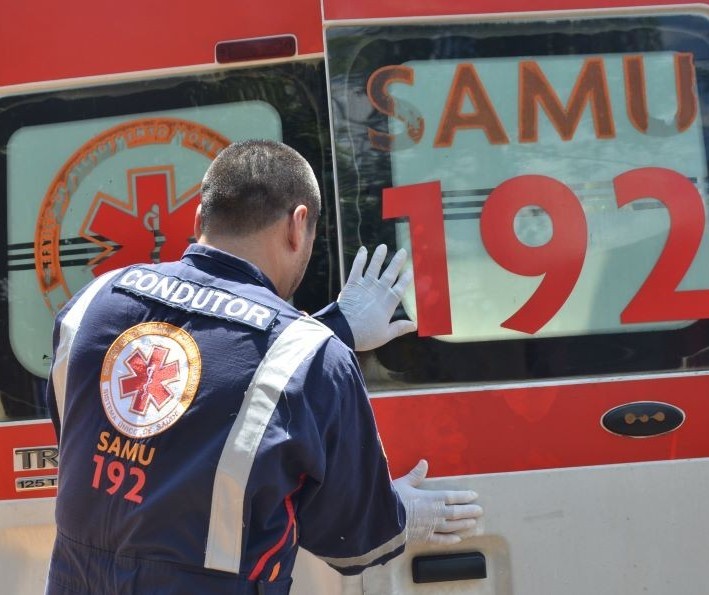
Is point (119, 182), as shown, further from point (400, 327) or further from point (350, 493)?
point (350, 493)

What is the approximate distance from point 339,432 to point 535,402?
69 cm

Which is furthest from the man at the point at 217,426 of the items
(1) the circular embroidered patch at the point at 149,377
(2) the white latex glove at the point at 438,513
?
(2) the white latex glove at the point at 438,513

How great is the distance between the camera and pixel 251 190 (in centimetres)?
149

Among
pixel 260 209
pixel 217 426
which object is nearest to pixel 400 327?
pixel 260 209

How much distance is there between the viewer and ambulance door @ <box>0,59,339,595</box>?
2025 mm

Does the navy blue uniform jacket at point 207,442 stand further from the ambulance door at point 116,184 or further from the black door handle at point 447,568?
the ambulance door at point 116,184

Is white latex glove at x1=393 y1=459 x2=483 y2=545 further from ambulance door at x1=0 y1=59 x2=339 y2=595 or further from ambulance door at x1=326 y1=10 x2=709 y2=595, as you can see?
ambulance door at x1=0 y1=59 x2=339 y2=595

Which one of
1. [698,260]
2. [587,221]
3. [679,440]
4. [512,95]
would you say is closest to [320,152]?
[512,95]

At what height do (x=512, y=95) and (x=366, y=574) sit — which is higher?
(x=512, y=95)

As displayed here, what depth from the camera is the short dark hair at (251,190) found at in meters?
1.49

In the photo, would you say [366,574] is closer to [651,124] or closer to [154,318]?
[154,318]

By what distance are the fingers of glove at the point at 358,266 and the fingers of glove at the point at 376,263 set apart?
0.02 metres

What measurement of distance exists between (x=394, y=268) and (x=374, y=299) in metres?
0.10

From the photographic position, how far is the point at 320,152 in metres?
2.01
